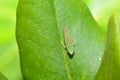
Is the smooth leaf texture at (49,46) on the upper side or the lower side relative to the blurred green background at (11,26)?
upper

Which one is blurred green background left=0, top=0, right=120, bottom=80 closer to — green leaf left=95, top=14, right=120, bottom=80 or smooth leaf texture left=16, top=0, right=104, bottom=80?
smooth leaf texture left=16, top=0, right=104, bottom=80

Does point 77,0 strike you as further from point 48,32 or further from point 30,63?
point 30,63

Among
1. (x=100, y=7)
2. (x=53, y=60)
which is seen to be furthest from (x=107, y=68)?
(x=100, y=7)

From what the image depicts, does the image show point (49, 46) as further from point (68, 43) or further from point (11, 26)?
point (11, 26)

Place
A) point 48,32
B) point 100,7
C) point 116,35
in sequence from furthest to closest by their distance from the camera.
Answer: point 100,7 < point 48,32 < point 116,35

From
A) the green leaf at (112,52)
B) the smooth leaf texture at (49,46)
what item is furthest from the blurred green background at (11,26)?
the green leaf at (112,52)

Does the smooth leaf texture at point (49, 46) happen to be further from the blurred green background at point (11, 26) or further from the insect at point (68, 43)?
the blurred green background at point (11, 26)

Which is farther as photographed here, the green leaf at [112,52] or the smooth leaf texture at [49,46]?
the smooth leaf texture at [49,46]
